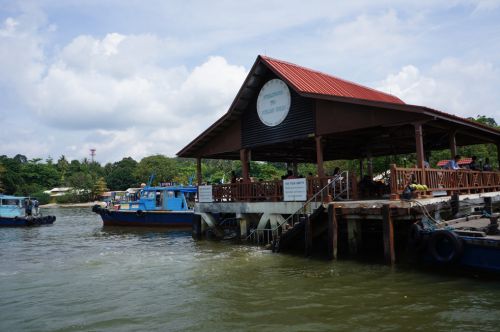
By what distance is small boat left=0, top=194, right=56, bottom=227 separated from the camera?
31547 millimetres

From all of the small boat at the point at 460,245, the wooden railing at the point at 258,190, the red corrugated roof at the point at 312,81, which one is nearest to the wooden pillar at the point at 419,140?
the wooden railing at the point at 258,190

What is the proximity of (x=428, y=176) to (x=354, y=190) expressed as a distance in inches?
93.8

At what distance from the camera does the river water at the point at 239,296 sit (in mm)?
7363

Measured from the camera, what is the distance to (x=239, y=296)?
9.09 m

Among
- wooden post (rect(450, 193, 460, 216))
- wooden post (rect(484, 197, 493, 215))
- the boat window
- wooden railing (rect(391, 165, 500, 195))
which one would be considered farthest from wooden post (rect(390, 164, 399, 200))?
the boat window

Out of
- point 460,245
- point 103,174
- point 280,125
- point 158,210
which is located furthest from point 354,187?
point 103,174

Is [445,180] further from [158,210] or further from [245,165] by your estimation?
[158,210]

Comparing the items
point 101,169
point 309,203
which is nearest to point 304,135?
point 309,203

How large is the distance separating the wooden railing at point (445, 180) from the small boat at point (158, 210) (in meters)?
16.7

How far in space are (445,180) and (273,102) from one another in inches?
270

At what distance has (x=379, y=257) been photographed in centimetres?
1253

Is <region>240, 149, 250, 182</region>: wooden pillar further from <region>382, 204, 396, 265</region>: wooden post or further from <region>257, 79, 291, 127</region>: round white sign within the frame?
<region>382, 204, 396, 265</region>: wooden post

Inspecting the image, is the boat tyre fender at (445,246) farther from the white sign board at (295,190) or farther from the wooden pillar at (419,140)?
the white sign board at (295,190)

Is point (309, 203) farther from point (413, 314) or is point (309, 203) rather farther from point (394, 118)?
point (413, 314)
